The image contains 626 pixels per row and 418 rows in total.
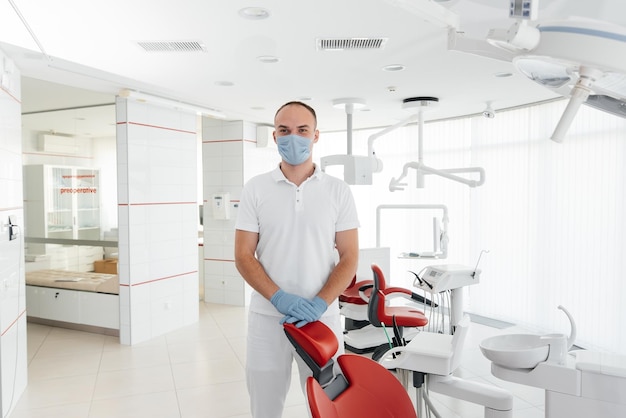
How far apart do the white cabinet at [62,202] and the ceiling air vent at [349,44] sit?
328 cm

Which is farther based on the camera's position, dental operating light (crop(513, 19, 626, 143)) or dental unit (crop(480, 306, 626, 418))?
dental unit (crop(480, 306, 626, 418))

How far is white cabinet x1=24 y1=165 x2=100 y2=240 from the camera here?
5.28m

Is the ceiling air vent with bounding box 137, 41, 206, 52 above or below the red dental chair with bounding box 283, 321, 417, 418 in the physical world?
above

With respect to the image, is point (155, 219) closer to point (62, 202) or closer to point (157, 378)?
point (62, 202)

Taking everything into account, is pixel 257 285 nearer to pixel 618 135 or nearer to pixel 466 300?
pixel 618 135

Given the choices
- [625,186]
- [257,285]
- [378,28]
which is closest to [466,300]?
[625,186]

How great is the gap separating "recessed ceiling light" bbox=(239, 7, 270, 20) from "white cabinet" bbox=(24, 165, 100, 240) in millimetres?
3342

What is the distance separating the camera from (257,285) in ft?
5.82

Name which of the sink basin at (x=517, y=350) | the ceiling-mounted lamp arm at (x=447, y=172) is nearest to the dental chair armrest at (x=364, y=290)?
the ceiling-mounted lamp arm at (x=447, y=172)

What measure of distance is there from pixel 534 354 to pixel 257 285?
1.06 m

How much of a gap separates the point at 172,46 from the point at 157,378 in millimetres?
2637

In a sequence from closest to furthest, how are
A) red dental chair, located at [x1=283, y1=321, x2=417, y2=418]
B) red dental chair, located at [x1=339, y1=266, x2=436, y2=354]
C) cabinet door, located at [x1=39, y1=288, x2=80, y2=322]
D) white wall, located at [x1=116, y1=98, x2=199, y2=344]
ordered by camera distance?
red dental chair, located at [x1=283, y1=321, x2=417, y2=418]
red dental chair, located at [x1=339, y1=266, x2=436, y2=354]
white wall, located at [x1=116, y1=98, x2=199, y2=344]
cabinet door, located at [x1=39, y1=288, x2=80, y2=322]

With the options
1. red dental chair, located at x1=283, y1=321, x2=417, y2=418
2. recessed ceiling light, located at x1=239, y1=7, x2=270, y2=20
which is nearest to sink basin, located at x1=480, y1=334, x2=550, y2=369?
red dental chair, located at x1=283, y1=321, x2=417, y2=418

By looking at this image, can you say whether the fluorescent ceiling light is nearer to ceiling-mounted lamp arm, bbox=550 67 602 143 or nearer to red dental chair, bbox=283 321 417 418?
red dental chair, bbox=283 321 417 418
